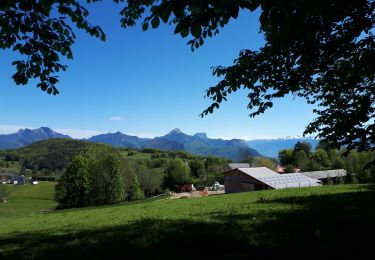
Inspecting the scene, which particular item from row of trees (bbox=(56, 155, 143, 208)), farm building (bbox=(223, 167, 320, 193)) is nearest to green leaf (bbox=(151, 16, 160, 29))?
farm building (bbox=(223, 167, 320, 193))

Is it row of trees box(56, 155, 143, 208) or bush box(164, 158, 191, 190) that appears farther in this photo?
bush box(164, 158, 191, 190)

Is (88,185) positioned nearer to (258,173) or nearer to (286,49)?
(258,173)

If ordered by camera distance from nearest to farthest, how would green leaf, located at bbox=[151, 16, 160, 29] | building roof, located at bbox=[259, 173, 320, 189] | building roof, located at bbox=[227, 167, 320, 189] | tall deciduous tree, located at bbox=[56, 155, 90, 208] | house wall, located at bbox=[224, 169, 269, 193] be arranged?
green leaf, located at bbox=[151, 16, 160, 29] < building roof, located at bbox=[259, 173, 320, 189] < building roof, located at bbox=[227, 167, 320, 189] < house wall, located at bbox=[224, 169, 269, 193] < tall deciduous tree, located at bbox=[56, 155, 90, 208]

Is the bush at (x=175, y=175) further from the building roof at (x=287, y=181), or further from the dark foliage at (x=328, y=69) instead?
the dark foliage at (x=328, y=69)

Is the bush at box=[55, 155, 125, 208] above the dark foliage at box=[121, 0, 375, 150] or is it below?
below

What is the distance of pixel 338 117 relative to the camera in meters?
12.4

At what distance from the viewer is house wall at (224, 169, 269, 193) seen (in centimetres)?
7488

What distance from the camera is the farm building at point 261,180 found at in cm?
7244

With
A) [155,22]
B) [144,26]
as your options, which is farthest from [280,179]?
[155,22]

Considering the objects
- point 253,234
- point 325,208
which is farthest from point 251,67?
point 325,208

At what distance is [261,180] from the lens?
7338 cm

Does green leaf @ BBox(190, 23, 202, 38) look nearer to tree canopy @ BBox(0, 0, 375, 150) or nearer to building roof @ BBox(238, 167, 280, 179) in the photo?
tree canopy @ BBox(0, 0, 375, 150)

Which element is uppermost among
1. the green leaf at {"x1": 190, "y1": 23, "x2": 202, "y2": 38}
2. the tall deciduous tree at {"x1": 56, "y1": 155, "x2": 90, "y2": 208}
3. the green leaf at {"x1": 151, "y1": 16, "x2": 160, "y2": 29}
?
the green leaf at {"x1": 151, "y1": 16, "x2": 160, "y2": 29}

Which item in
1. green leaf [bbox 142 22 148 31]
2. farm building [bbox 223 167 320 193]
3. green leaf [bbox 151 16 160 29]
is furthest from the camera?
farm building [bbox 223 167 320 193]
